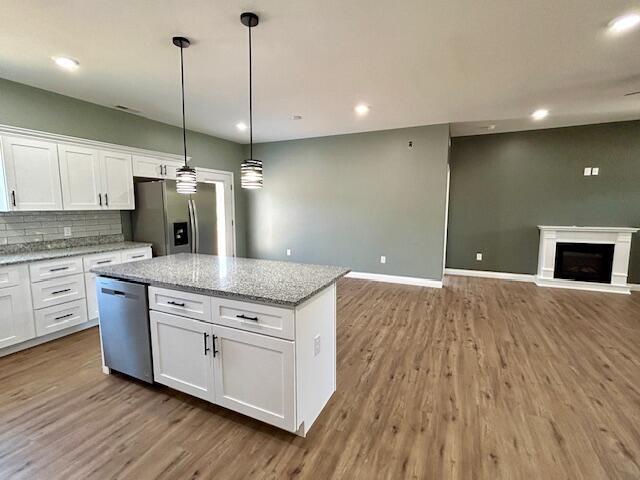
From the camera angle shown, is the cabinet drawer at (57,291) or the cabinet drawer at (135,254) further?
the cabinet drawer at (135,254)

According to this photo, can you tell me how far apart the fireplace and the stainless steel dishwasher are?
6.11 meters

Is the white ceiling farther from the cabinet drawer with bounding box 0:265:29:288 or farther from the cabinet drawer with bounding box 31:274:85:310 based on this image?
the cabinet drawer with bounding box 31:274:85:310

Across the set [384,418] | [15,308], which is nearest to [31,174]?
[15,308]

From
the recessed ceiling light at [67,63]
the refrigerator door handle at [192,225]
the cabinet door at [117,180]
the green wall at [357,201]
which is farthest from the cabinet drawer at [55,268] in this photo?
the green wall at [357,201]

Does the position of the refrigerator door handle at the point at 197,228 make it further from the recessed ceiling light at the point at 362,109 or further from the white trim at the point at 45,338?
the recessed ceiling light at the point at 362,109

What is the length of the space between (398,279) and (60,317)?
4.67 meters

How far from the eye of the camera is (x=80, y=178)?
3508 millimetres

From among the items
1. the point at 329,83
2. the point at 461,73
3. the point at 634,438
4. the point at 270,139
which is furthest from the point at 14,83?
the point at 634,438

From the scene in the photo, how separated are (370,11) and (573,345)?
11.8 ft

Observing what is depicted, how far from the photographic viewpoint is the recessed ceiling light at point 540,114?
4055mm

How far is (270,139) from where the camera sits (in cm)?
588

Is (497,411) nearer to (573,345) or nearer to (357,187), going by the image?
(573,345)

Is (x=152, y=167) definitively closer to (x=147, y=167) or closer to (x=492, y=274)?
(x=147, y=167)

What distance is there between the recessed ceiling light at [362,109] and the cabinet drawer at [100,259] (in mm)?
3512
